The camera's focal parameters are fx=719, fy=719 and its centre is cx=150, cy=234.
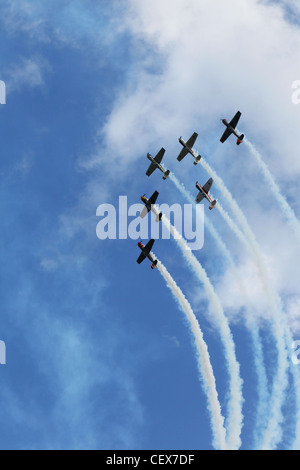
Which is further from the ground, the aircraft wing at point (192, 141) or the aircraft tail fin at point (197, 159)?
the aircraft wing at point (192, 141)

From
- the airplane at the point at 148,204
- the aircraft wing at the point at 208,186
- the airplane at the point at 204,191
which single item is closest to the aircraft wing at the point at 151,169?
the airplane at the point at 148,204

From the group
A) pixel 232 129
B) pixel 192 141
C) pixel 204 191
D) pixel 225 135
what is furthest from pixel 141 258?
pixel 232 129

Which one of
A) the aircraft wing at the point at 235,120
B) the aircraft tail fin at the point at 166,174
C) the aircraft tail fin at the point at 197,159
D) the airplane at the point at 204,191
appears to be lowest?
the aircraft tail fin at the point at 166,174

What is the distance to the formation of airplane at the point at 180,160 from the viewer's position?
441ft

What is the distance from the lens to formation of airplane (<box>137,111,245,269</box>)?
134 metres

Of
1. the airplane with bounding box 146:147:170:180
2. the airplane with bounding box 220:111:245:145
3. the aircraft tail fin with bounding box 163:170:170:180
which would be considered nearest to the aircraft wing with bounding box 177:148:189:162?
the airplane with bounding box 146:147:170:180

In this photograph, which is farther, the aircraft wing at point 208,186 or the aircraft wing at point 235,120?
the aircraft wing at point 208,186

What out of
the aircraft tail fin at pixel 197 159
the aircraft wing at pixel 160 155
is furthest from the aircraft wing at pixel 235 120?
the aircraft wing at pixel 160 155

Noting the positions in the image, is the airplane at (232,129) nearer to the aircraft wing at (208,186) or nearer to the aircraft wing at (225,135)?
the aircraft wing at (225,135)

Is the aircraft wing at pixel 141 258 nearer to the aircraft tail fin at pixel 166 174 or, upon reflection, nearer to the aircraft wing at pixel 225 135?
the aircraft tail fin at pixel 166 174

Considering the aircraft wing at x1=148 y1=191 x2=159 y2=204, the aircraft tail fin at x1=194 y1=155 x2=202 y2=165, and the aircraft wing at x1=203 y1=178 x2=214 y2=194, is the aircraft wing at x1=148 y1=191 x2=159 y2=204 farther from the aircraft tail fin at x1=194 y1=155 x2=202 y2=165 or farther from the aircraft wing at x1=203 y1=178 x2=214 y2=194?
the aircraft wing at x1=203 y1=178 x2=214 y2=194
